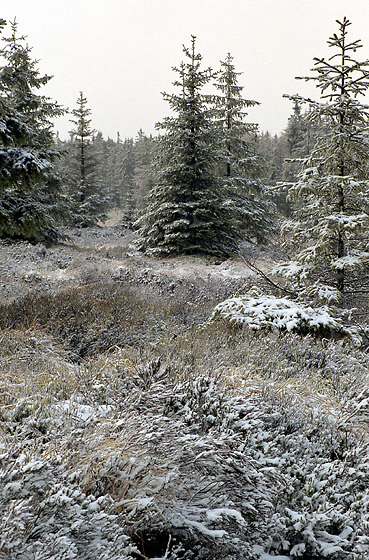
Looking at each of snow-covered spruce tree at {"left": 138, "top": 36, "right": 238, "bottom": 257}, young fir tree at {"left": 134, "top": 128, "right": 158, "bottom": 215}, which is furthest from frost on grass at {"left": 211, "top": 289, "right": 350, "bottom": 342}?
young fir tree at {"left": 134, "top": 128, "right": 158, "bottom": 215}

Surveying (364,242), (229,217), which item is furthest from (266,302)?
(229,217)

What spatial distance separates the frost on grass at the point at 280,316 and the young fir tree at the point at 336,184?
46cm

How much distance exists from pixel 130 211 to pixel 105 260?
20.5 meters

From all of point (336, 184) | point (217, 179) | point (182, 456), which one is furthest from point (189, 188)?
point (182, 456)

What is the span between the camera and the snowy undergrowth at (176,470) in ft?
5.88

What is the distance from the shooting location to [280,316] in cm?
597

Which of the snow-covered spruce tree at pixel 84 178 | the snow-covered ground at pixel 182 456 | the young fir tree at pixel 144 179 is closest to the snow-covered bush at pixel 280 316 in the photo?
the snow-covered ground at pixel 182 456

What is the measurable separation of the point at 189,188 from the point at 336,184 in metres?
11.0

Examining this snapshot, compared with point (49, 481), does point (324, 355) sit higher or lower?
lower

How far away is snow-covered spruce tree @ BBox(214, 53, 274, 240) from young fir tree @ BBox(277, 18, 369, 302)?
11094 mm

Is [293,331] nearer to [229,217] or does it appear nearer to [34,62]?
[229,217]

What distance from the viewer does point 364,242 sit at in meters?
6.77

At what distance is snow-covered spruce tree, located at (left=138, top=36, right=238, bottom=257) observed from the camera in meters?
16.2

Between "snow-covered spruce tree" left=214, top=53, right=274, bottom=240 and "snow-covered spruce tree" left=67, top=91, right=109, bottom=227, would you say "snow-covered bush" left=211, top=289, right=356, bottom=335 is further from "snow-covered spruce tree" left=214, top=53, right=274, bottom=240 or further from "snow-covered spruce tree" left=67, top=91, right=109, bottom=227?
"snow-covered spruce tree" left=67, top=91, right=109, bottom=227
